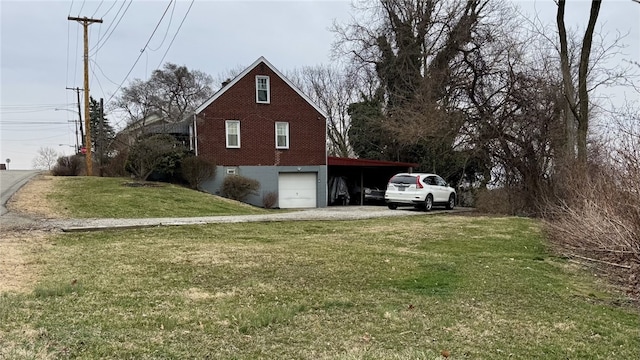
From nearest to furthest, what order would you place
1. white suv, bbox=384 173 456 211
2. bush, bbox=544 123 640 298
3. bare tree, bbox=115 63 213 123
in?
bush, bbox=544 123 640 298
white suv, bbox=384 173 456 211
bare tree, bbox=115 63 213 123

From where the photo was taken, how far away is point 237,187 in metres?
25.5

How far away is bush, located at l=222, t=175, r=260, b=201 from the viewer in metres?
25.4

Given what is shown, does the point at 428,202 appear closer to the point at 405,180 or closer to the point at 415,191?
the point at 415,191

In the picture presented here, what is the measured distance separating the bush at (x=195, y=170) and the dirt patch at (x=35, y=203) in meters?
6.19

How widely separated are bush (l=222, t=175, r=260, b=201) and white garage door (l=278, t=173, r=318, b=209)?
8.14ft

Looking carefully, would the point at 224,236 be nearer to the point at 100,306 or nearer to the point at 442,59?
the point at 100,306

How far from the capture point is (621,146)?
743 centimetres

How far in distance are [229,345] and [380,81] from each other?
29.9 m

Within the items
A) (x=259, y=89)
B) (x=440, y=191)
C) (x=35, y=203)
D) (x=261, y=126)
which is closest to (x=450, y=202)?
(x=440, y=191)

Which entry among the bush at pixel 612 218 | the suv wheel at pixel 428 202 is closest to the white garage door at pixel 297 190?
the suv wheel at pixel 428 202

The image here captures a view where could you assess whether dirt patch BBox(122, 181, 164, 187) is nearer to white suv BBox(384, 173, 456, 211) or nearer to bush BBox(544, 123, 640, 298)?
white suv BBox(384, 173, 456, 211)

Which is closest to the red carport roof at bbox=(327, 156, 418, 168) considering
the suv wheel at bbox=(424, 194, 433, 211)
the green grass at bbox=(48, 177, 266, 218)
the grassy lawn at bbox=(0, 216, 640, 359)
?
the suv wheel at bbox=(424, 194, 433, 211)

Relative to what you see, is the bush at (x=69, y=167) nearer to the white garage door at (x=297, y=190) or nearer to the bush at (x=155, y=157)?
the bush at (x=155, y=157)

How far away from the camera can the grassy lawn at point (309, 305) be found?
3873 mm
